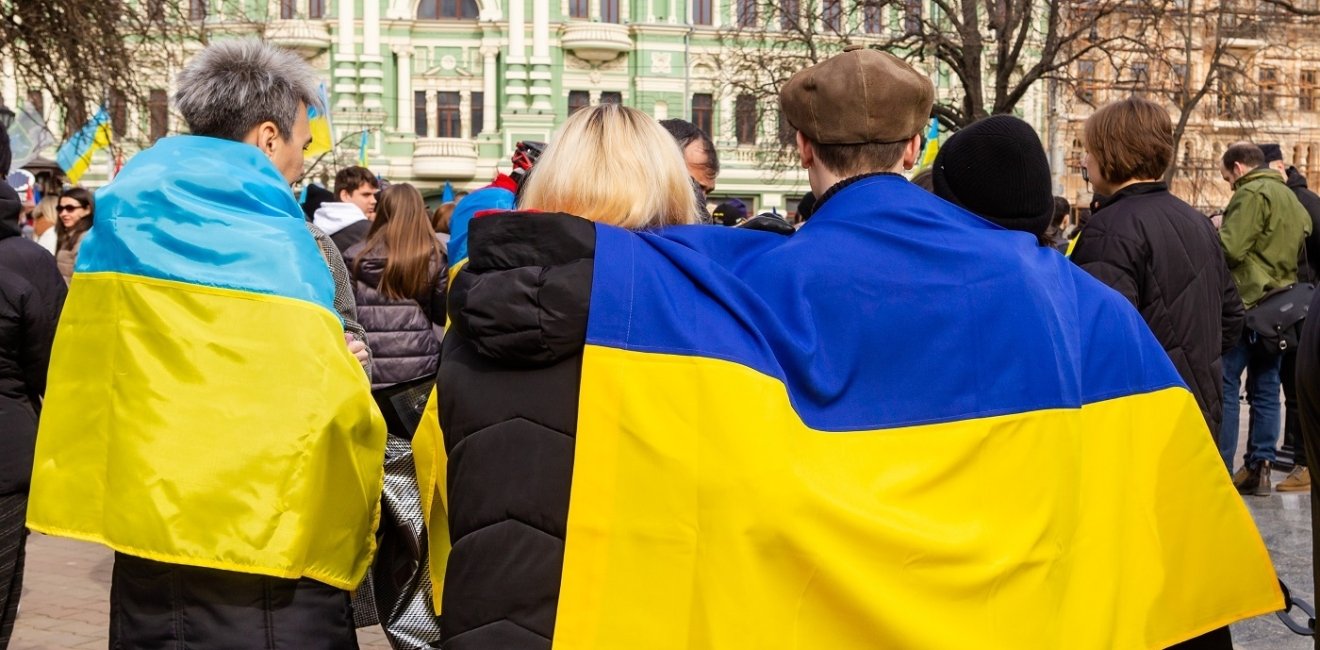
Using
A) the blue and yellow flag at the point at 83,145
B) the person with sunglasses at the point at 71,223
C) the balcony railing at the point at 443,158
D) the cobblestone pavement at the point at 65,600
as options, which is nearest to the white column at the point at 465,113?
the balcony railing at the point at 443,158

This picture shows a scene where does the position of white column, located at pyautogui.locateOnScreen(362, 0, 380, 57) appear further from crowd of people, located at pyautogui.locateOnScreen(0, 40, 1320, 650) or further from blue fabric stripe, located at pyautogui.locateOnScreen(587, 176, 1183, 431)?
blue fabric stripe, located at pyautogui.locateOnScreen(587, 176, 1183, 431)

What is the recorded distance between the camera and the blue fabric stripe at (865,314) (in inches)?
101

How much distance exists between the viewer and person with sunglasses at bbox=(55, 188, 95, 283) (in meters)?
10.1

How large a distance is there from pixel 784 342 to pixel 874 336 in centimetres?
17

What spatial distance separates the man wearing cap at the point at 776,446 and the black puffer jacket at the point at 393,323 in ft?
11.9

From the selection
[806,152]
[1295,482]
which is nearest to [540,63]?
[1295,482]

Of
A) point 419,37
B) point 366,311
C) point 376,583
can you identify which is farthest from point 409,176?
point 376,583

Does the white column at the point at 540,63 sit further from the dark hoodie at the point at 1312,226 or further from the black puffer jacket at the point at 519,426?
the black puffer jacket at the point at 519,426

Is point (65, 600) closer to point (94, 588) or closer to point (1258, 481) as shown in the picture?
point (94, 588)

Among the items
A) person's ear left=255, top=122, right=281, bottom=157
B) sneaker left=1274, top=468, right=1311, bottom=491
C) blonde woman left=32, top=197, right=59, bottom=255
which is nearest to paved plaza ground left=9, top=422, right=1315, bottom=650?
sneaker left=1274, top=468, right=1311, bottom=491

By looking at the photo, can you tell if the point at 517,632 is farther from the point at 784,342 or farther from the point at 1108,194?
the point at 1108,194

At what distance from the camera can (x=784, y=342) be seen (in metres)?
2.56

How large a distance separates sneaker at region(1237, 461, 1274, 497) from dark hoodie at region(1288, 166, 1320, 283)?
1.22 m

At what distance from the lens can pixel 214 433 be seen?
3.14m
